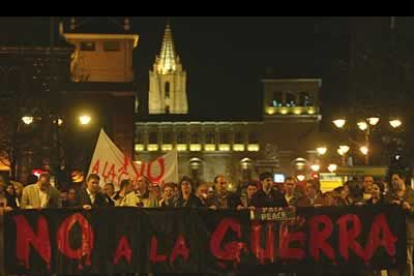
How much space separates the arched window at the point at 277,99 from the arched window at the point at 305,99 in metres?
2.35

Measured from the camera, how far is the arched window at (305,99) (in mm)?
113562

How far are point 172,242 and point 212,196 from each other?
2.64m

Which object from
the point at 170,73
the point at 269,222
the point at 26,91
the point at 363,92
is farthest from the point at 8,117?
the point at 170,73

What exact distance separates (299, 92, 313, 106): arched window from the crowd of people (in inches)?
3817

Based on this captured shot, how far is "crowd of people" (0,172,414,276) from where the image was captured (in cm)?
1436

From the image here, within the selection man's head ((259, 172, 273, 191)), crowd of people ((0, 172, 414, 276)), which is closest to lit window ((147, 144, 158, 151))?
crowd of people ((0, 172, 414, 276))

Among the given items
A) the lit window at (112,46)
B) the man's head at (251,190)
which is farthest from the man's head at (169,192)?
the lit window at (112,46)

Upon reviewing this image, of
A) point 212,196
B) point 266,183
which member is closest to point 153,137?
point 212,196

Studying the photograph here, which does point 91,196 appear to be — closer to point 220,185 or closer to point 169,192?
point 169,192

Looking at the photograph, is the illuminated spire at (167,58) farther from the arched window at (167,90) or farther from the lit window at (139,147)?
the lit window at (139,147)

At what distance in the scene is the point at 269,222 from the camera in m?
13.7
